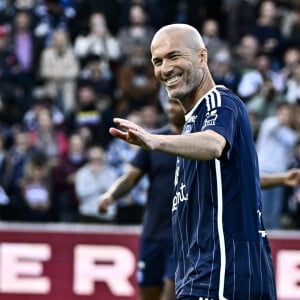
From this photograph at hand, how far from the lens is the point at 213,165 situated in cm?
508

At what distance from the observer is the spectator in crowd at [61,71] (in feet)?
51.2

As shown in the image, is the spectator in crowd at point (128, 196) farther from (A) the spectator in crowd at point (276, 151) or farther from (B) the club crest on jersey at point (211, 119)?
(B) the club crest on jersey at point (211, 119)

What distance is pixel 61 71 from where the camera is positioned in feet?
51.5

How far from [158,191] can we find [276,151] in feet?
15.1

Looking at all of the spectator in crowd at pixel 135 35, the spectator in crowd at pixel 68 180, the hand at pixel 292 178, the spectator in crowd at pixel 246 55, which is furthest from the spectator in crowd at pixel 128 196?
the hand at pixel 292 178

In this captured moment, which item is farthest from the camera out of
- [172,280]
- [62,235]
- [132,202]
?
[132,202]

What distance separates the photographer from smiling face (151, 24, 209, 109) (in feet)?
16.8

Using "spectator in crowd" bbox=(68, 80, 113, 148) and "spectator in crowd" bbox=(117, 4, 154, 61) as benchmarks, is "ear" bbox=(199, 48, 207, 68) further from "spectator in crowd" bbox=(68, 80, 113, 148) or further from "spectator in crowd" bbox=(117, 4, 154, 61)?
"spectator in crowd" bbox=(117, 4, 154, 61)

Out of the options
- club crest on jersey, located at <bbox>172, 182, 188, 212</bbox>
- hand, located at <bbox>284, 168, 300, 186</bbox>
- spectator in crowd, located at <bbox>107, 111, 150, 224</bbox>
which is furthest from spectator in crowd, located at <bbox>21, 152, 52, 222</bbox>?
club crest on jersey, located at <bbox>172, 182, 188, 212</bbox>

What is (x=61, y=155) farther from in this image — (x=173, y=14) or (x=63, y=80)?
(x=173, y=14)

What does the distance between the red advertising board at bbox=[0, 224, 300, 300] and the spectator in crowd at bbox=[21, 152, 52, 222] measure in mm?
1759

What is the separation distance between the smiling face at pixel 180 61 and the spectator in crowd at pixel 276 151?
8130 millimetres

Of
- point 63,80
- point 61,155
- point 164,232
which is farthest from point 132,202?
point 164,232

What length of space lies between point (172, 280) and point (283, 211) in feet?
16.7
